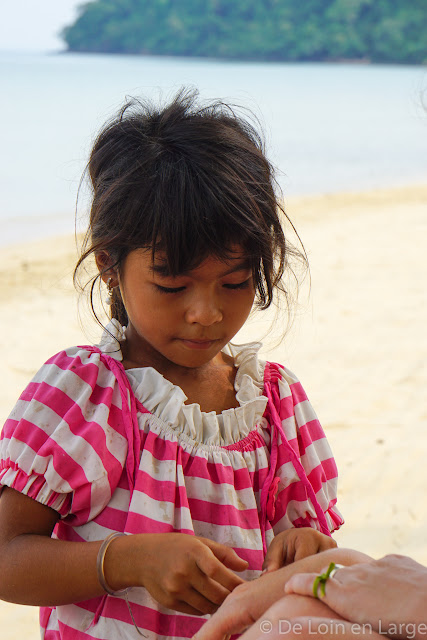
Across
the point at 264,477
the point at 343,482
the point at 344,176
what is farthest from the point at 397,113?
the point at 264,477

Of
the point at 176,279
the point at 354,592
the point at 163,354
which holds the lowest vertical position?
the point at 354,592

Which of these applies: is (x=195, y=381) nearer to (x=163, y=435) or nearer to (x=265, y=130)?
(x=163, y=435)

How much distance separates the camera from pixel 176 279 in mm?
1442

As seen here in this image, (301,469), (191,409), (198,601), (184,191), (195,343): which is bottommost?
(198,601)

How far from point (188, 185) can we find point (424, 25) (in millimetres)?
47346

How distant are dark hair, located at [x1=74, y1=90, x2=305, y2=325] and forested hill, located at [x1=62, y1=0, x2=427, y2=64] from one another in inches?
1817

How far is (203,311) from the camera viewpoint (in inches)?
57.0

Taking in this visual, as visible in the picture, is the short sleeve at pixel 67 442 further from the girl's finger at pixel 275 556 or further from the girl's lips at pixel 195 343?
the girl's finger at pixel 275 556

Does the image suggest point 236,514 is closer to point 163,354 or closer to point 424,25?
point 163,354

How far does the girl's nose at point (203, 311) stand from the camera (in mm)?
1448

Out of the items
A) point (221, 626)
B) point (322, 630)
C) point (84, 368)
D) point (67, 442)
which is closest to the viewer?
point (322, 630)

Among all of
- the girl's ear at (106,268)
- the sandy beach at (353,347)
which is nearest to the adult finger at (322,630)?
the girl's ear at (106,268)

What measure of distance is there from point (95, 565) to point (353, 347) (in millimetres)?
3776

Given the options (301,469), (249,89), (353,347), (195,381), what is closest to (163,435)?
(195,381)
